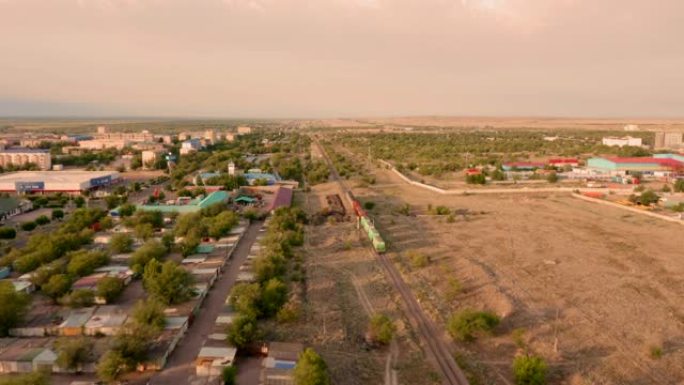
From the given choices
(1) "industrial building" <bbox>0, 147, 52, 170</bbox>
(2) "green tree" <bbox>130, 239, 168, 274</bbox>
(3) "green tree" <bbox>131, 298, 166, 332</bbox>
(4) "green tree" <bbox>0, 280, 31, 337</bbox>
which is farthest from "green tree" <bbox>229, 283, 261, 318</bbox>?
(1) "industrial building" <bbox>0, 147, 52, 170</bbox>

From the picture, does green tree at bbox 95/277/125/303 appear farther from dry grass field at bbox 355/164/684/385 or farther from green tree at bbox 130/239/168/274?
dry grass field at bbox 355/164/684/385

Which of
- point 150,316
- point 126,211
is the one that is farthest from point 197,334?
point 126,211

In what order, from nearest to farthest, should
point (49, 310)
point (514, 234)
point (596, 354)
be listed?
point (596, 354), point (49, 310), point (514, 234)

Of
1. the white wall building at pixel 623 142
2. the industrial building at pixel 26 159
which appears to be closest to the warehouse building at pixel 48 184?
the industrial building at pixel 26 159

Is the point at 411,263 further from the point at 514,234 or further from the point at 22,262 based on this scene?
the point at 22,262

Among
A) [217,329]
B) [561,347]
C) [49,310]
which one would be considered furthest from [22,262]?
[561,347]

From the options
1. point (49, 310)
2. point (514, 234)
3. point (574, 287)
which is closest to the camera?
point (49, 310)

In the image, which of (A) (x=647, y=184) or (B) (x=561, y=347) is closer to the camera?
(B) (x=561, y=347)

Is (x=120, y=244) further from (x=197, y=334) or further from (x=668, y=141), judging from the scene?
(x=668, y=141)
